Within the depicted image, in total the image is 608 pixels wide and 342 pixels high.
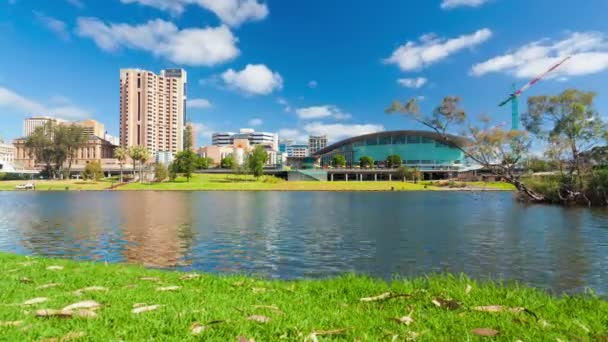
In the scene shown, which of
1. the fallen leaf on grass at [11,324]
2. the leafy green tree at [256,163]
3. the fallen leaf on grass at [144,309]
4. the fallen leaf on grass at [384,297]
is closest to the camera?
the fallen leaf on grass at [11,324]

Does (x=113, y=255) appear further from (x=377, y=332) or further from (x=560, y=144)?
(x=560, y=144)

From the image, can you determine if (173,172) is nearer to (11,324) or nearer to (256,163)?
(256,163)

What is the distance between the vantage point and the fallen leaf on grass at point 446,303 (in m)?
8.09

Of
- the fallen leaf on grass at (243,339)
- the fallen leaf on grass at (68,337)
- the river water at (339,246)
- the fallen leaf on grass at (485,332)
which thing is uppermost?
the fallen leaf on grass at (68,337)

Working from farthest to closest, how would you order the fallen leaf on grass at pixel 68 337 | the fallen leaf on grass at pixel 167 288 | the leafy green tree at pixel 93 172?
the leafy green tree at pixel 93 172 < the fallen leaf on grass at pixel 167 288 < the fallen leaf on grass at pixel 68 337

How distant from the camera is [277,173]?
19600cm

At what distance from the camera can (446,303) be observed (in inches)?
326

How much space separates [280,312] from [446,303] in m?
3.52

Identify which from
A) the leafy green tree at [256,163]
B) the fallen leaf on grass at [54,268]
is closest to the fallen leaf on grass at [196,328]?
the fallen leaf on grass at [54,268]

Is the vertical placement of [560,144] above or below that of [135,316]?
above

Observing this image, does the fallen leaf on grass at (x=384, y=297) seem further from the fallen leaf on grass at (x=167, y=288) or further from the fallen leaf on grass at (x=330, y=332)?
the fallen leaf on grass at (x=167, y=288)

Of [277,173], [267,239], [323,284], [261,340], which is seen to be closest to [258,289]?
[323,284]

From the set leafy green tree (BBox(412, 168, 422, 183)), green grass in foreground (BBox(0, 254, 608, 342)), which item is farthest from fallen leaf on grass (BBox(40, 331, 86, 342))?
leafy green tree (BBox(412, 168, 422, 183))

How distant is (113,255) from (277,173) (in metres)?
175
